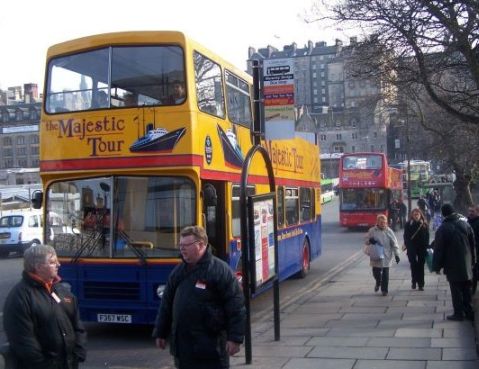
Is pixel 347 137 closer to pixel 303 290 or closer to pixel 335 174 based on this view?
pixel 335 174

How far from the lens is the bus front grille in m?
9.28

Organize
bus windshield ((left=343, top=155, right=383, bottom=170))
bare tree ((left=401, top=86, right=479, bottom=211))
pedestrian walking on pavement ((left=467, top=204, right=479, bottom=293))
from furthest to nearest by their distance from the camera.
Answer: bus windshield ((left=343, top=155, right=383, bottom=170))
bare tree ((left=401, top=86, right=479, bottom=211))
pedestrian walking on pavement ((left=467, top=204, right=479, bottom=293))

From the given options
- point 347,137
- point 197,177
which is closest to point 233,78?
point 197,177

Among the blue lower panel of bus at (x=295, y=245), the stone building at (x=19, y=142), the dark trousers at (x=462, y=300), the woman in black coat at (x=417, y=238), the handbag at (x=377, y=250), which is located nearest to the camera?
the dark trousers at (x=462, y=300)

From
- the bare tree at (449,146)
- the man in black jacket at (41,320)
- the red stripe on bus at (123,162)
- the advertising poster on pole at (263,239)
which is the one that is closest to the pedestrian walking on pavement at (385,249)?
the advertising poster on pole at (263,239)

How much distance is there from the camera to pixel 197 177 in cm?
928

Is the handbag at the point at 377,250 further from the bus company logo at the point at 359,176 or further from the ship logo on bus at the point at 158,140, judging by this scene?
the bus company logo at the point at 359,176

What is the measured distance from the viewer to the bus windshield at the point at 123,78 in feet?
31.2

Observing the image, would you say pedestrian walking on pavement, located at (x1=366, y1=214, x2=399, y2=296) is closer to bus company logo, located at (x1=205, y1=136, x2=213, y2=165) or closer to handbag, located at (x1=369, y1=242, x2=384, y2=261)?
handbag, located at (x1=369, y1=242, x2=384, y2=261)

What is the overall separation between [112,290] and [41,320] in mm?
5020

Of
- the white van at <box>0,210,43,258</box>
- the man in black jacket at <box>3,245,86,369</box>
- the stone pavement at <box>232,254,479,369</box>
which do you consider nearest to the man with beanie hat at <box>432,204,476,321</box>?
the stone pavement at <box>232,254,479,369</box>

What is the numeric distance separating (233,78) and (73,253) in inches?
163

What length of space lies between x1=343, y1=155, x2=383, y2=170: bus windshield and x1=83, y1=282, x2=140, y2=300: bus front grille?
28194 mm

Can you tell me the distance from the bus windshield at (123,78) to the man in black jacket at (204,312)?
4.84 metres
